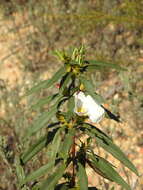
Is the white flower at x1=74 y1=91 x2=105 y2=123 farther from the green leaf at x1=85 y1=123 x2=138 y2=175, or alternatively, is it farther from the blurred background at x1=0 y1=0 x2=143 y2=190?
the blurred background at x1=0 y1=0 x2=143 y2=190

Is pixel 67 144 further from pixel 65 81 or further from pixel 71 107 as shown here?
pixel 65 81

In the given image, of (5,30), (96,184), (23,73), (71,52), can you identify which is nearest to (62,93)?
(71,52)

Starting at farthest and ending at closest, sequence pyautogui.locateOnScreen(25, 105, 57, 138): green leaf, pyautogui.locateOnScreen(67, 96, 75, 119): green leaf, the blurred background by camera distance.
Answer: the blurred background
pyautogui.locateOnScreen(25, 105, 57, 138): green leaf
pyautogui.locateOnScreen(67, 96, 75, 119): green leaf

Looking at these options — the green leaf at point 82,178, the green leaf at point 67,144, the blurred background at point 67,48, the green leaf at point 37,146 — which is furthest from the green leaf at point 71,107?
the blurred background at point 67,48

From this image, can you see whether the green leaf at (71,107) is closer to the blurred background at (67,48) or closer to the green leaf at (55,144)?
the green leaf at (55,144)

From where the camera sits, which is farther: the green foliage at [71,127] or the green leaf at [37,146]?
the green leaf at [37,146]

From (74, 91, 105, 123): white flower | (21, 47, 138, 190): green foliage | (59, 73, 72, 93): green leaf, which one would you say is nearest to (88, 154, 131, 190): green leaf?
(21, 47, 138, 190): green foliage

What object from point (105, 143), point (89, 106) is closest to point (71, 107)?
point (89, 106)
